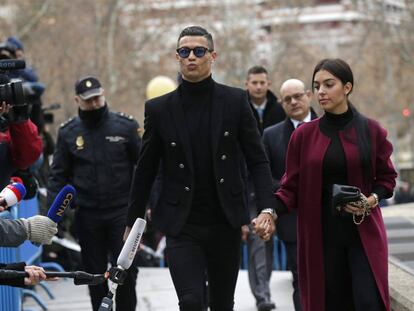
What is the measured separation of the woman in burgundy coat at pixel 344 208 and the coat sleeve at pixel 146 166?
96 centimetres

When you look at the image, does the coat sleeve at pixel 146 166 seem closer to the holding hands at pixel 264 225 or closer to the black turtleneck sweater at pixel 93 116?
the holding hands at pixel 264 225

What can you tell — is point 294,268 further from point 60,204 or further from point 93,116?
point 60,204

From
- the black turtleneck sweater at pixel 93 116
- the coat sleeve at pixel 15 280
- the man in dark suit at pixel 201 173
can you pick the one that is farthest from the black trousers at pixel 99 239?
the coat sleeve at pixel 15 280

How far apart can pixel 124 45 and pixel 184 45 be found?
42449mm

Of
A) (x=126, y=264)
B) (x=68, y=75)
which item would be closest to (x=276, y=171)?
(x=126, y=264)

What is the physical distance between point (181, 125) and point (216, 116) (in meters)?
0.23

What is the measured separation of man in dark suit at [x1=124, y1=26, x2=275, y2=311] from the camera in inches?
272

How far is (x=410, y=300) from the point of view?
7699mm

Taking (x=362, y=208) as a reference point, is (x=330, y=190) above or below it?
above

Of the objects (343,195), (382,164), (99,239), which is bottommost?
(99,239)

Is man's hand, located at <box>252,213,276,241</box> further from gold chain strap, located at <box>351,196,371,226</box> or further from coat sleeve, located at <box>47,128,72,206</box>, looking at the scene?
coat sleeve, located at <box>47,128,72,206</box>

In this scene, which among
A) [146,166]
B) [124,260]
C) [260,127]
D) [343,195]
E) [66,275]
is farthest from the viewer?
[260,127]

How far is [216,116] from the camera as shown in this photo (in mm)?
7027

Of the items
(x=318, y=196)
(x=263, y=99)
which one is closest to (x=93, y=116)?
(x=263, y=99)
